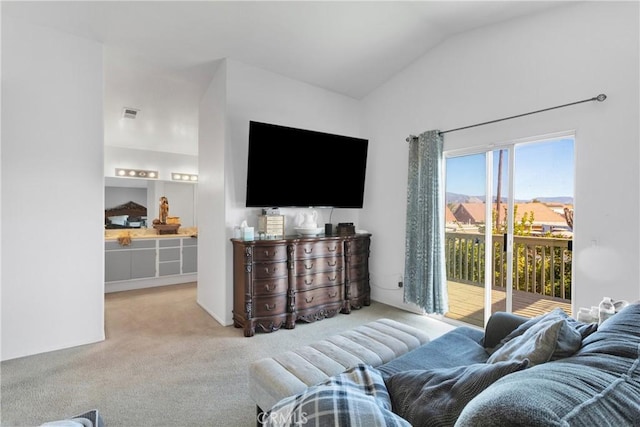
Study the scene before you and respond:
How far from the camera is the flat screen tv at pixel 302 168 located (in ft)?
11.2

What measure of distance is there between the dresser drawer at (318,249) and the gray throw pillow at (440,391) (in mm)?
2317

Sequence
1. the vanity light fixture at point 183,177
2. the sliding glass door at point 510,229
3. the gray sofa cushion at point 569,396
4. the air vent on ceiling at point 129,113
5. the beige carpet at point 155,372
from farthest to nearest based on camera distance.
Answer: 1. the vanity light fixture at point 183,177
2. the air vent on ceiling at point 129,113
3. the sliding glass door at point 510,229
4. the beige carpet at point 155,372
5. the gray sofa cushion at point 569,396

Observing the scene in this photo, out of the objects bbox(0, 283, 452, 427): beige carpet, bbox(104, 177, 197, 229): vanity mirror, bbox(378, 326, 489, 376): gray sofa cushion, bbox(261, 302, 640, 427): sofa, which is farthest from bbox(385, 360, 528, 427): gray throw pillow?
bbox(104, 177, 197, 229): vanity mirror

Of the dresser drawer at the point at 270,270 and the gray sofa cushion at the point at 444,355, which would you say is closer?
the gray sofa cushion at the point at 444,355

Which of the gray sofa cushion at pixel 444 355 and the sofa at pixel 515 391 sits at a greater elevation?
the sofa at pixel 515 391

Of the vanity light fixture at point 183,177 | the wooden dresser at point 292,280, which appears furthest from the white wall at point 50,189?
the vanity light fixture at point 183,177

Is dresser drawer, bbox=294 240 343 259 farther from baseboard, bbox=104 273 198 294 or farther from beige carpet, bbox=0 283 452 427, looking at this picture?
baseboard, bbox=104 273 198 294

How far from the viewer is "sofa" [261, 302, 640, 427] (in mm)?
642

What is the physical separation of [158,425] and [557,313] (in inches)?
91.4

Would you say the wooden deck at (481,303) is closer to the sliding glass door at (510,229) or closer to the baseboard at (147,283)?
the sliding glass door at (510,229)

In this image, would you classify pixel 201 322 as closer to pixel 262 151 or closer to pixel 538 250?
pixel 262 151

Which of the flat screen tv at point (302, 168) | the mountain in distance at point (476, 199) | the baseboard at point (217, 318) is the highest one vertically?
the flat screen tv at point (302, 168)

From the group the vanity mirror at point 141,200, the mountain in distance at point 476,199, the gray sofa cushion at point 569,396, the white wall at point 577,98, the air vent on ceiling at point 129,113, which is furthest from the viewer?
the vanity mirror at point 141,200

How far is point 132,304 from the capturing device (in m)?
4.18
